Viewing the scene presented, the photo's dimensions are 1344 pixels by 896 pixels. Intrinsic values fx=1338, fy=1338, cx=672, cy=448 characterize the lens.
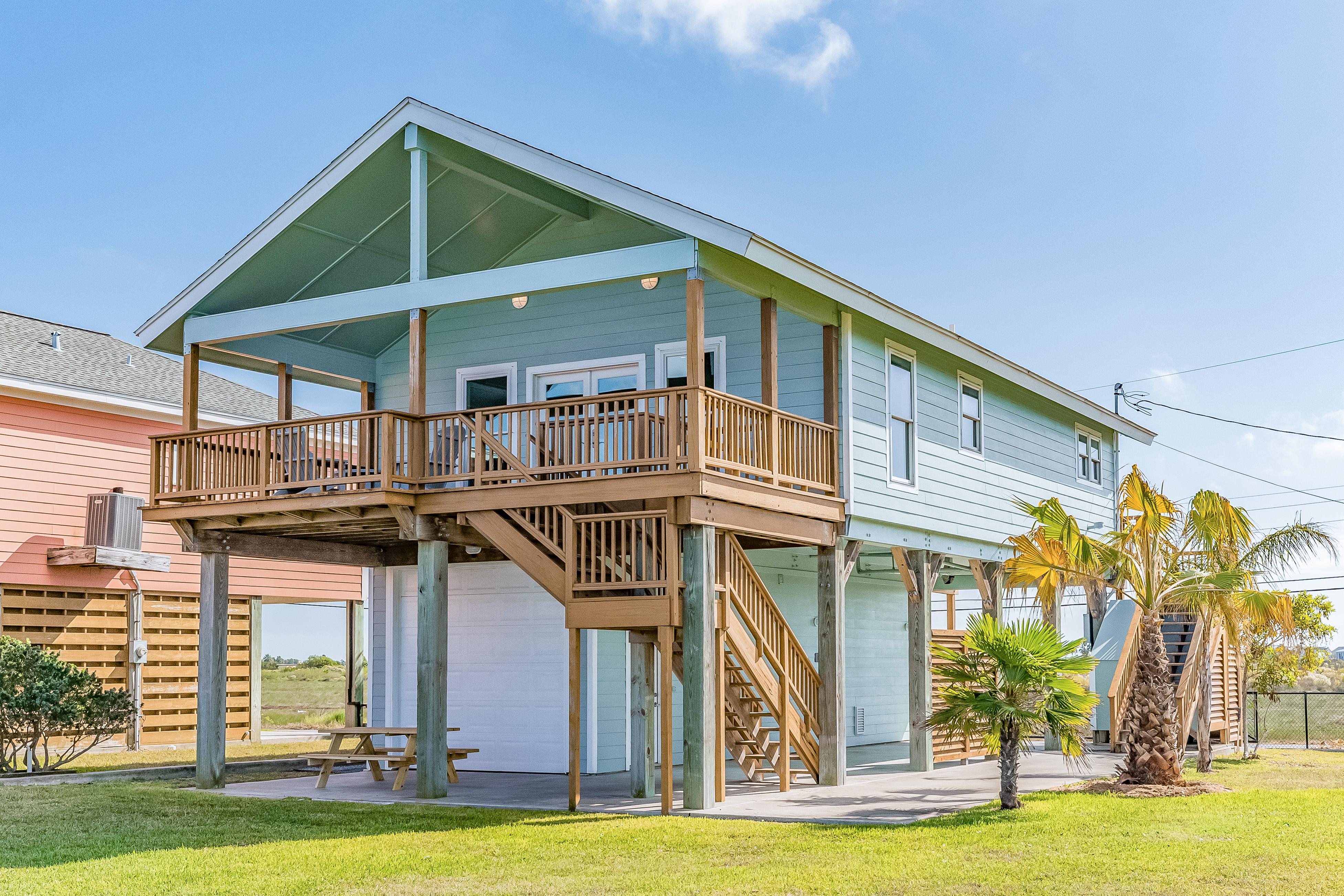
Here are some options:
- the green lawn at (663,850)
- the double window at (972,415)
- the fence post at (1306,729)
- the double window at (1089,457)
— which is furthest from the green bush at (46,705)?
the fence post at (1306,729)

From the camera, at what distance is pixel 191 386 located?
16.2 m

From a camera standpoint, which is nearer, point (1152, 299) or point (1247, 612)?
point (1247, 612)

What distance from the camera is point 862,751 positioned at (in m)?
21.9

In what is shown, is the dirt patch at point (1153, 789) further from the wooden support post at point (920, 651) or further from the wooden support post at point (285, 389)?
the wooden support post at point (285, 389)

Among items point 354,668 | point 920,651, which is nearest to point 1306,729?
point 920,651

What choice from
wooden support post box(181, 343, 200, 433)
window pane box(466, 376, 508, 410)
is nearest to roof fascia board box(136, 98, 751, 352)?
wooden support post box(181, 343, 200, 433)

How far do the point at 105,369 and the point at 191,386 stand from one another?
8040mm

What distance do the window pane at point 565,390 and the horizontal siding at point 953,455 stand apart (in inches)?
157

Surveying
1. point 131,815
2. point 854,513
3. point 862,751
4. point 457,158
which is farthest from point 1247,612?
point 131,815

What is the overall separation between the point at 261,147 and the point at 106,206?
255 inches

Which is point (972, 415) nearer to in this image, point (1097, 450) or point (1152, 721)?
Answer: point (1152, 721)

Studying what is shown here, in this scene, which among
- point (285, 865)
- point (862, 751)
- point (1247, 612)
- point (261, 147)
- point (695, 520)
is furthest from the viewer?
point (261, 147)

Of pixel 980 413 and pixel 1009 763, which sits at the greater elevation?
pixel 980 413

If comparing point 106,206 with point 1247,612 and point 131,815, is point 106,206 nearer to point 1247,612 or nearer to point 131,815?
point 131,815
